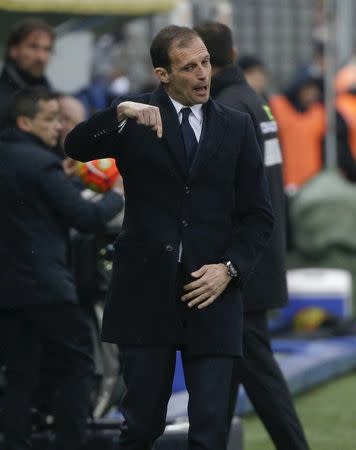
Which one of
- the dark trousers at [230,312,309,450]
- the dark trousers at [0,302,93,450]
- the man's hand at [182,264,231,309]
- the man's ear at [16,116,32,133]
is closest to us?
the man's hand at [182,264,231,309]

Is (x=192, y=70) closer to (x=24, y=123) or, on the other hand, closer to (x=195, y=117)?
(x=195, y=117)

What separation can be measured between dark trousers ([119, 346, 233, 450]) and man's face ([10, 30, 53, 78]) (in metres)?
3.23

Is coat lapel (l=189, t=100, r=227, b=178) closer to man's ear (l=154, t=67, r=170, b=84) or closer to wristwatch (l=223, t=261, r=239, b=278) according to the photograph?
man's ear (l=154, t=67, r=170, b=84)

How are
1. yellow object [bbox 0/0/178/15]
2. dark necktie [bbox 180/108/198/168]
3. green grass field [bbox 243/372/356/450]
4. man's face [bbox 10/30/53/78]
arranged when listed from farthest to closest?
yellow object [bbox 0/0/178/15] → man's face [bbox 10/30/53/78] → green grass field [bbox 243/372/356/450] → dark necktie [bbox 180/108/198/168]

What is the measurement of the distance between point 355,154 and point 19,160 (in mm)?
8019

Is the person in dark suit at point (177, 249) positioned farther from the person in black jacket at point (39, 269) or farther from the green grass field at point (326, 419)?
the green grass field at point (326, 419)

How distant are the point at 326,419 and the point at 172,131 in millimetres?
3736

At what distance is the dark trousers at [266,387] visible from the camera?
7.28 metres

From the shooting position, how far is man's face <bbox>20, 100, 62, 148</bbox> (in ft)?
25.8

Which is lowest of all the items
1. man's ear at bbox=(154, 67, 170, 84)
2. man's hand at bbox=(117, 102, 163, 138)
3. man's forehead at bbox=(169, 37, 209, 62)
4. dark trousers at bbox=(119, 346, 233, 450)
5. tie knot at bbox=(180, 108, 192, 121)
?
dark trousers at bbox=(119, 346, 233, 450)

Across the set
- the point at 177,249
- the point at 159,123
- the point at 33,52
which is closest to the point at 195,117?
the point at 159,123

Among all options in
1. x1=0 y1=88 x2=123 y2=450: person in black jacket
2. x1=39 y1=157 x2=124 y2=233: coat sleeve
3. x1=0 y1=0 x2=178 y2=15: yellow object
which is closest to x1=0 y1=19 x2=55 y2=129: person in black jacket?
x1=0 y1=0 x2=178 y2=15: yellow object

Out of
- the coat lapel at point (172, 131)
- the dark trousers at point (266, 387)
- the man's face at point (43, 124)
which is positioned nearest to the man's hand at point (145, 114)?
the coat lapel at point (172, 131)

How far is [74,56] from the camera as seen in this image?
13.6m
